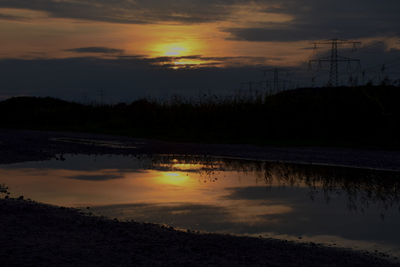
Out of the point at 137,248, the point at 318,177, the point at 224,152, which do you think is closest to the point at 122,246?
the point at 137,248

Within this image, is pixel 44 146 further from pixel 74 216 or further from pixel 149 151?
pixel 74 216

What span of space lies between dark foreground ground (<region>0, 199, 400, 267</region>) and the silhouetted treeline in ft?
58.0

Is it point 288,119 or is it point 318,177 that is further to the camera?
point 288,119

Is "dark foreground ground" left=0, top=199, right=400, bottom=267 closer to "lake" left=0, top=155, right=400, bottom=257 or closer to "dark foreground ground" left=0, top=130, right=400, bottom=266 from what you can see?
"dark foreground ground" left=0, top=130, right=400, bottom=266

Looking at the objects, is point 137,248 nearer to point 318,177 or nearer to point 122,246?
point 122,246

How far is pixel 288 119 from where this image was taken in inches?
1184

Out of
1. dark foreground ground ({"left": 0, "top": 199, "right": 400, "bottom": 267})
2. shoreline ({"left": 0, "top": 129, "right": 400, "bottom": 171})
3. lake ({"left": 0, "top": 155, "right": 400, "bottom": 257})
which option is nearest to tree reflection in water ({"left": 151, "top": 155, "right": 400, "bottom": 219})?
lake ({"left": 0, "top": 155, "right": 400, "bottom": 257})

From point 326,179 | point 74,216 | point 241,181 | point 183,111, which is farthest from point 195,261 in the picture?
point 183,111

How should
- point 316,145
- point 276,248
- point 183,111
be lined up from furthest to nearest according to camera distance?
point 183,111 < point 316,145 < point 276,248

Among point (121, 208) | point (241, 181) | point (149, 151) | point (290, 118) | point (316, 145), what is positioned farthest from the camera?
point (290, 118)

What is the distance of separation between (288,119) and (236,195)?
17.9 metres

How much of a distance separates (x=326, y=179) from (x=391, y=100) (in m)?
13.5

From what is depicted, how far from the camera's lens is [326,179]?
1534cm

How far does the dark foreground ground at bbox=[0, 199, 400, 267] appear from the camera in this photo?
7.03 meters
